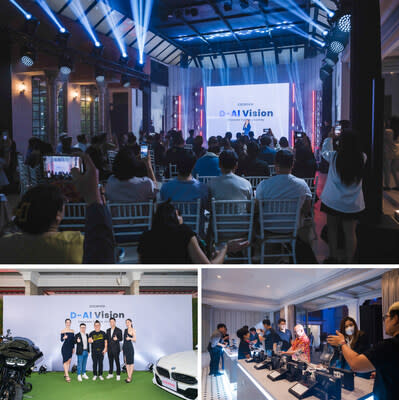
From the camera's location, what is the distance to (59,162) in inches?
150

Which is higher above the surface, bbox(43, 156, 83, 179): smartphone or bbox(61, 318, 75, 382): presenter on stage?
bbox(43, 156, 83, 179): smartphone

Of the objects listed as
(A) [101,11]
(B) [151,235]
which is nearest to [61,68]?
(A) [101,11]

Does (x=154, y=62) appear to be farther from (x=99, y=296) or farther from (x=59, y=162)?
(x=99, y=296)

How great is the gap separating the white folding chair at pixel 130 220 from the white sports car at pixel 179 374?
104 centimetres

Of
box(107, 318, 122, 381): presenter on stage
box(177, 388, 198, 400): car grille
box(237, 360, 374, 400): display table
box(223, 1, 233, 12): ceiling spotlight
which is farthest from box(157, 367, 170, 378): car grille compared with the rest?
box(223, 1, 233, 12): ceiling spotlight

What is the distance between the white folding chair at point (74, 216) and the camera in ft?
11.5

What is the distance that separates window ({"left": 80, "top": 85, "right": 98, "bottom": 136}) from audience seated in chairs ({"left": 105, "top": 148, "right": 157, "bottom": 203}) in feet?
0.94

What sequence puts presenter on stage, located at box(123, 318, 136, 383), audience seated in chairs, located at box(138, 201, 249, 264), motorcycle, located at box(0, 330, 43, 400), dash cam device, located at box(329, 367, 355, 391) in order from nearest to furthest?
dash cam device, located at box(329, 367, 355, 391) → audience seated in chairs, located at box(138, 201, 249, 264) → motorcycle, located at box(0, 330, 43, 400) → presenter on stage, located at box(123, 318, 136, 383)

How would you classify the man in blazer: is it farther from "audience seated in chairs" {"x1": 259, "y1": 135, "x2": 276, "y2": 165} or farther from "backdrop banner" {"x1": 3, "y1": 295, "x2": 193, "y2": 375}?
"audience seated in chairs" {"x1": 259, "y1": 135, "x2": 276, "y2": 165}

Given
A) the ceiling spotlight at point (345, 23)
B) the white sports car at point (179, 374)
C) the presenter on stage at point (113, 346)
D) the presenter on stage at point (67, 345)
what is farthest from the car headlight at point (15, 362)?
the ceiling spotlight at point (345, 23)

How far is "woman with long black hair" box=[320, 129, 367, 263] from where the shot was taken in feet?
11.4

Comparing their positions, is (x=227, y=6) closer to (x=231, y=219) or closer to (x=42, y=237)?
(x=231, y=219)

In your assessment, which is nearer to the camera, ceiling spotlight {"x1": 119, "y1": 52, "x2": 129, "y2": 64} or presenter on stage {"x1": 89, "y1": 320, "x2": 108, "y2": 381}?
presenter on stage {"x1": 89, "y1": 320, "x2": 108, "y2": 381}

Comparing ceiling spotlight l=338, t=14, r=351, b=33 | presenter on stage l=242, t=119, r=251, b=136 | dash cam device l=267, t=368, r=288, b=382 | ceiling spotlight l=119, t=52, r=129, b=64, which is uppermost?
ceiling spotlight l=338, t=14, r=351, b=33
